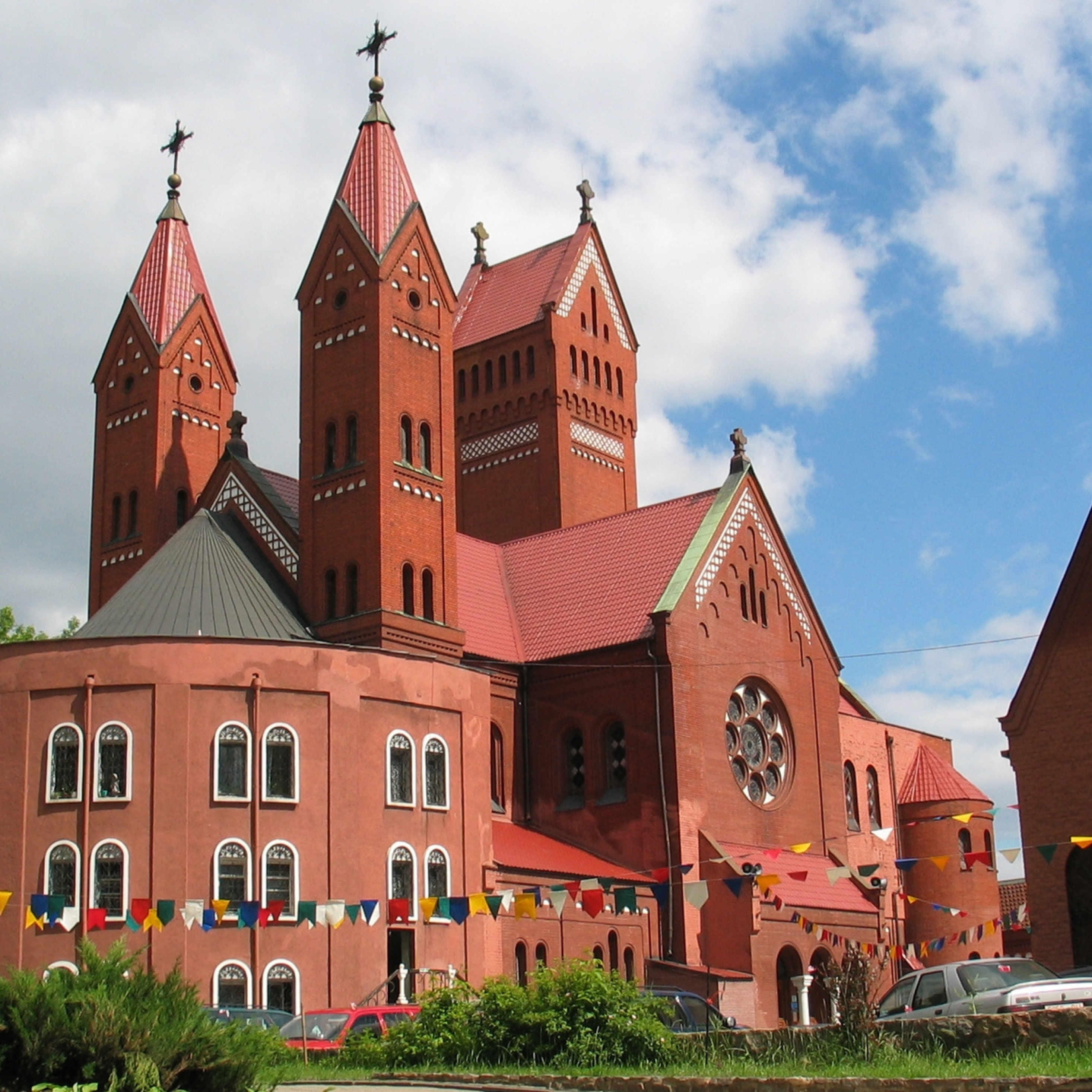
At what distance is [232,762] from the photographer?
3484cm

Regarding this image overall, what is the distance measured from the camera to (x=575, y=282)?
204 feet

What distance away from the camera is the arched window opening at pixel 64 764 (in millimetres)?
34438

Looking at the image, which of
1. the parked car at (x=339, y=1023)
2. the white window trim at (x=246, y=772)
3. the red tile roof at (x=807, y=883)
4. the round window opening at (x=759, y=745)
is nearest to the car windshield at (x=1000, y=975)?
the parked car at (x=339, y=1023)

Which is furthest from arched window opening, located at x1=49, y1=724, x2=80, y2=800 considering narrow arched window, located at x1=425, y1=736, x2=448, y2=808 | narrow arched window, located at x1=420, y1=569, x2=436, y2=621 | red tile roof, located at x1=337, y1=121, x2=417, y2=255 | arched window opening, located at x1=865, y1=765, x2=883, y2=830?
arched window opening, located at x1=865, y1=765, x2=883, y2=830

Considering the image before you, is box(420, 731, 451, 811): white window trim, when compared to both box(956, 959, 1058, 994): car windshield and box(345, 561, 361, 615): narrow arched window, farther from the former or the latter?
box(956, 959, 1058, 994): car windshield

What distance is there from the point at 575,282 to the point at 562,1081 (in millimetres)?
47739

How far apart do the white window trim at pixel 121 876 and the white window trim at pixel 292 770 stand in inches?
96.7

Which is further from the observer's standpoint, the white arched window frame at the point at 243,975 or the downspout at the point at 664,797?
the downspout at the point at 664,797

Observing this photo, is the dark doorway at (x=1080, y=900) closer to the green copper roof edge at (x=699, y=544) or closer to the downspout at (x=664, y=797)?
the downspout at (x=664, y=797)

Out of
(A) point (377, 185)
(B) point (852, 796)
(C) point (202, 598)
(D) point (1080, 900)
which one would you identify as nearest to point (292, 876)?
(C) point (202, 598)

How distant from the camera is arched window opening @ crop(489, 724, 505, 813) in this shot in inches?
1761

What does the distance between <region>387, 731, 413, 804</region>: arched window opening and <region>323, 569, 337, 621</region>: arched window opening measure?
5.42m

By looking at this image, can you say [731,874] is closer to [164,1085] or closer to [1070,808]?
[1070,808]

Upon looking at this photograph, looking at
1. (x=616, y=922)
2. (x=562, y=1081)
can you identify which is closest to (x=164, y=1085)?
(x=562, y=1081)
